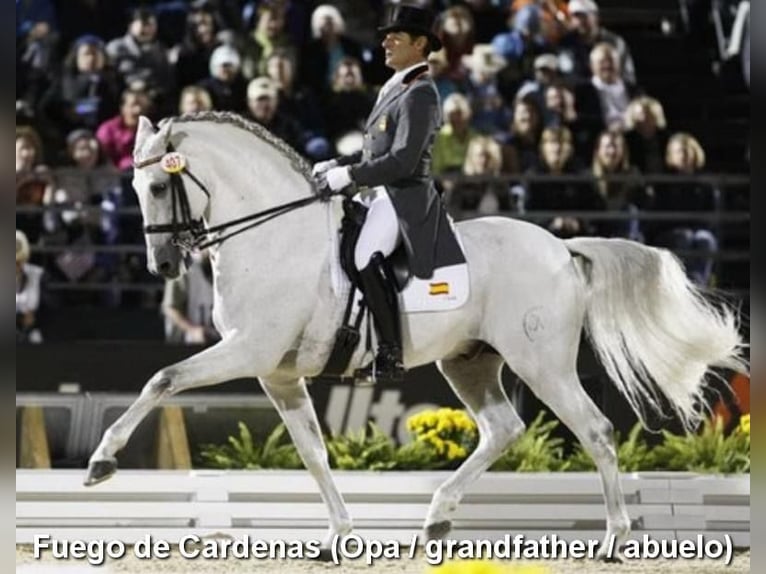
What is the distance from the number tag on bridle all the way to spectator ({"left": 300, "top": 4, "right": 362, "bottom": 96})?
4.92m

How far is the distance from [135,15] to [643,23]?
3.67 meters

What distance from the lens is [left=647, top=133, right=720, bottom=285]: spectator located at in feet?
33.2

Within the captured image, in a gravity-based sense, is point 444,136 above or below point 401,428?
above

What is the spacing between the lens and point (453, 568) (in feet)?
11.9

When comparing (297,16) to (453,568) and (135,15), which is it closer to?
(135,15)

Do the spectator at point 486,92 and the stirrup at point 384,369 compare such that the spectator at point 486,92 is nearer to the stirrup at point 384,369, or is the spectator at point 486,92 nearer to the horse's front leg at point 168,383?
the stirrup at point 384,369

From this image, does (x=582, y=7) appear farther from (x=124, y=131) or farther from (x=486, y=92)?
(x=124, y=131)

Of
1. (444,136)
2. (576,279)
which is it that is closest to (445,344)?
(576,279)

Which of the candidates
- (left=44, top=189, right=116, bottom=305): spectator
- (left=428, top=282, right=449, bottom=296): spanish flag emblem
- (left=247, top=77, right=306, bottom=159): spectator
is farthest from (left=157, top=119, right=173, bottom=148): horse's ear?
(left=44, top=189, right=116, bottom=305): spectator

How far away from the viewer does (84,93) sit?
35.7 ft

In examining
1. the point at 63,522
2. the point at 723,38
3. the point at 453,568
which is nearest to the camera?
the point at 453,568

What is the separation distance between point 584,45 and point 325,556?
18.6ft

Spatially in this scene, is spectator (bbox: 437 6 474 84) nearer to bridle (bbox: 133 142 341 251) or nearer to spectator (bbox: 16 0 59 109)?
spectator (bbox: 16 0 59 109)

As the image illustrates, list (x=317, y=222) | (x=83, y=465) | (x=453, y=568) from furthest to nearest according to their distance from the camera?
(x=83, y=465), (x=317, y=222), (x=453, y=568)
